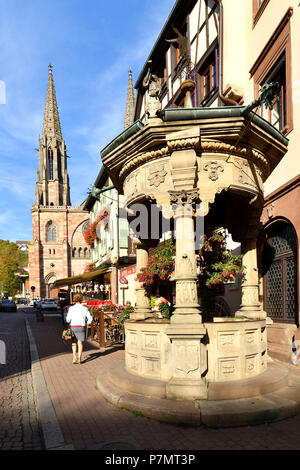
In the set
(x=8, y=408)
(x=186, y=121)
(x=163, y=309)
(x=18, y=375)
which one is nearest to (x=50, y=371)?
(x=18, y=375)

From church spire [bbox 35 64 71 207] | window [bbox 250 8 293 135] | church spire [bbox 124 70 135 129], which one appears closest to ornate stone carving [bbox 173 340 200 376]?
window [bbox 250 8 293 135]

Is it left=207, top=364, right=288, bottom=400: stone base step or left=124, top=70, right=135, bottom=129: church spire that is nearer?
left=207, top=364, right=288, bottom=400: stone base step

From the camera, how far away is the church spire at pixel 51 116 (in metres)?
68.4

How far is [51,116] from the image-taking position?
69.7 m

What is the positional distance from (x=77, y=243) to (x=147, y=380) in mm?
56821

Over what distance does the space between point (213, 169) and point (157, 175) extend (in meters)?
0.89

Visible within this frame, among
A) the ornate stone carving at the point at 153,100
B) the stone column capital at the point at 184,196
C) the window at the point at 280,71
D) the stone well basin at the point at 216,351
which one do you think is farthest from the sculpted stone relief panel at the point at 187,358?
the window at the point at 280,71

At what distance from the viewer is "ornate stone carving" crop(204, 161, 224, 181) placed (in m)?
5.42

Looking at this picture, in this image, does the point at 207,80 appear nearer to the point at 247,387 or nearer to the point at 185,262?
the point at 185,262

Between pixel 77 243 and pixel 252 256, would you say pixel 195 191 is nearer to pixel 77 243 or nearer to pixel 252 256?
pixel 252 256

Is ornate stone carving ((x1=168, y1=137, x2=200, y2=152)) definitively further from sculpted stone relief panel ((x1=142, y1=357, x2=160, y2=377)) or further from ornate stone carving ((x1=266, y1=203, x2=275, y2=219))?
ornate stone carving ((x1=266, y1=203, x2=275, y2=219))

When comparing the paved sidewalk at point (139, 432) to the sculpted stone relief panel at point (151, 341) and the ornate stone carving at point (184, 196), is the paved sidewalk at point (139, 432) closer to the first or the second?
the sculpted stone relief panel at point (151, 341)

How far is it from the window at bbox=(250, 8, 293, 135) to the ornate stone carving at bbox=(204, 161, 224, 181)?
3.66m

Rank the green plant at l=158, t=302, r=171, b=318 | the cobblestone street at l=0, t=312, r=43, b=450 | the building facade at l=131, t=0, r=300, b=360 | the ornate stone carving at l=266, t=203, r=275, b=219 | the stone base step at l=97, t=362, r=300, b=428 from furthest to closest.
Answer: the ornate stone carving at l=266, t=203, r=275, b=219
the building facade at l=131, t=0, r=300, b=360
the green plant at l=158, t=302, r=171, b=318
the stone base step at l=97, t=362, r=300, b=428
the cobblestone street at l=0, t=312, r=43, b=450
